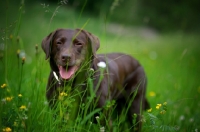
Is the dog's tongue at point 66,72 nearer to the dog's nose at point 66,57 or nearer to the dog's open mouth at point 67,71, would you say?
the dog's open mouth at point 67,71

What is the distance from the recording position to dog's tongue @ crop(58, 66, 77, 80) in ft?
12.3

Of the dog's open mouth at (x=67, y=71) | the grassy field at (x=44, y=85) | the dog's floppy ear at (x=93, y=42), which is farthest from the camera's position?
the dog's floppy ear at (x=93, y=42)

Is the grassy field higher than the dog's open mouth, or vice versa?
the dog's open mouth

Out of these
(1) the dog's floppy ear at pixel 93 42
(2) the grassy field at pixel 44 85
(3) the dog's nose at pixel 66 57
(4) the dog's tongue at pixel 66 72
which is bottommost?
(2) the grassy field at pixel 44 85

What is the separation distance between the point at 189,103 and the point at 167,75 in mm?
2756

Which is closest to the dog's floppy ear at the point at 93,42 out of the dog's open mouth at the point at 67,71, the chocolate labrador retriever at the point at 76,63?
the chocolate labrador retriever at the point at 76,63

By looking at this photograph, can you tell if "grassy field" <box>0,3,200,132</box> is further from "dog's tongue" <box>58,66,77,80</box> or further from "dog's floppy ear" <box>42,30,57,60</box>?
"dog's tongue" <box>58,66,77,80</box>

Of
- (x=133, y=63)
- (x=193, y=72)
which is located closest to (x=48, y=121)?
(x=133, y=63)

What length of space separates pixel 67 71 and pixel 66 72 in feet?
0.46

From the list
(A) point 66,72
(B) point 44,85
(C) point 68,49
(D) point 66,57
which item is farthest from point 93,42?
(B) point 44,85

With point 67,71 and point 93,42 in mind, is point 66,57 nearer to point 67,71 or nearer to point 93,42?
point 67,71

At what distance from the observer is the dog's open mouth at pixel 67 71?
3.76 metres

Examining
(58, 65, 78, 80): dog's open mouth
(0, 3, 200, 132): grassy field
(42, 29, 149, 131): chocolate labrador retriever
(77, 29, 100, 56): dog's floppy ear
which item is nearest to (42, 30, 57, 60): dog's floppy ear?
(42, 29, 149, 131): chocolate labrador retriever

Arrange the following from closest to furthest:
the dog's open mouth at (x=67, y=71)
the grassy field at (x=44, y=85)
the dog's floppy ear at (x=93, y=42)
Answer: the grassy field at (x=44, y=85) → the dog's open mouth at (x=67, y=71) → the dog's floppy ear at (x=93, y=42)
